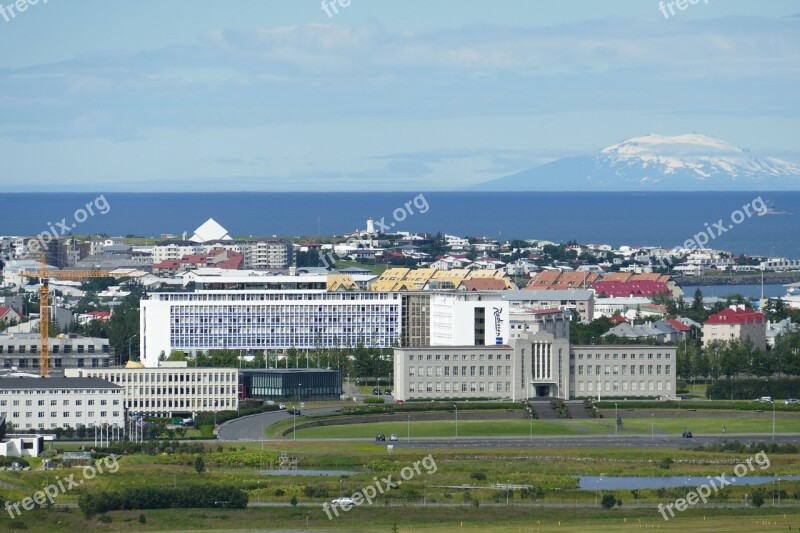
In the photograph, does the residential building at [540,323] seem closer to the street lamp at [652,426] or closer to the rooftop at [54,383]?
the street lamp at [652,426]

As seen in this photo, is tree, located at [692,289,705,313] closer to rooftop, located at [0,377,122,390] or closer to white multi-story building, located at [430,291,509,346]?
Result: white multi-story building, located at [430,291,509,346]

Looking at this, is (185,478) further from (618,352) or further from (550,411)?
(618,352)

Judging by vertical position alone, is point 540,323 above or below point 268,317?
below

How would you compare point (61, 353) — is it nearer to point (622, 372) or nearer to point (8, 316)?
point (622, 372)

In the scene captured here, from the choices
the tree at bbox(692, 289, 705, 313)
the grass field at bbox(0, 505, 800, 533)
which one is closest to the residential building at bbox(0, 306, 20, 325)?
the tree at bbox(692, 289, 705, 313)

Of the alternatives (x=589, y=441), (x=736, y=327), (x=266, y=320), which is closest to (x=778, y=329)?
(x=736, y=327)

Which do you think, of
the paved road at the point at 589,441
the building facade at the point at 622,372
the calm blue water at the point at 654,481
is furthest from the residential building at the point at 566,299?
the calm blue water at the point at 654,481

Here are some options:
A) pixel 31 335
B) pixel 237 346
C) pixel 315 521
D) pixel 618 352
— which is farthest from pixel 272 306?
pixel 315 521
